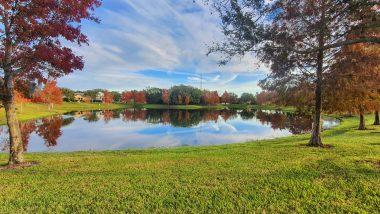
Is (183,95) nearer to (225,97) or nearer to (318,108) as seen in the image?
(225,97)

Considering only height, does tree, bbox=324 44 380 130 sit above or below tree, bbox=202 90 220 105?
below

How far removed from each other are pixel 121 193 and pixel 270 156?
723cm

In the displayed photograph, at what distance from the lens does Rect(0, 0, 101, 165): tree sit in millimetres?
10477

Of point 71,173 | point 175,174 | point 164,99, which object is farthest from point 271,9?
point 164,99

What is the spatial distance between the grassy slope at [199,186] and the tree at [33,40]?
117 inches

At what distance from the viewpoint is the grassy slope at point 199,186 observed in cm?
696

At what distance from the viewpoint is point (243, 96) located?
6693 inches

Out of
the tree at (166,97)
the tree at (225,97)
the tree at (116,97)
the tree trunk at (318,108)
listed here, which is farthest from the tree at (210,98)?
the tree trunk at (318,108)

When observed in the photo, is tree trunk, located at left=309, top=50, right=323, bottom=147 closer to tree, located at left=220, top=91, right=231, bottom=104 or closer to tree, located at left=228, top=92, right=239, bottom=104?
tree, located at left=220, top=91, right=231, bottom=104

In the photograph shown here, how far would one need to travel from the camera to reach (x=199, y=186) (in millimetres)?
8148

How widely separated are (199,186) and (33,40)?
26.9ft

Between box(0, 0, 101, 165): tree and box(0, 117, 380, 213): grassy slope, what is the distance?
297 centimetres

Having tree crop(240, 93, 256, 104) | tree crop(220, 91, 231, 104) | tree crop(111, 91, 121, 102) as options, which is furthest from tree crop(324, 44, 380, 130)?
tree crop(111, 91, 121, 102)

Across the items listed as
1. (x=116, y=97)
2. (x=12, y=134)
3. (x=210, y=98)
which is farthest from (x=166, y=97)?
(x=12, y=134)
